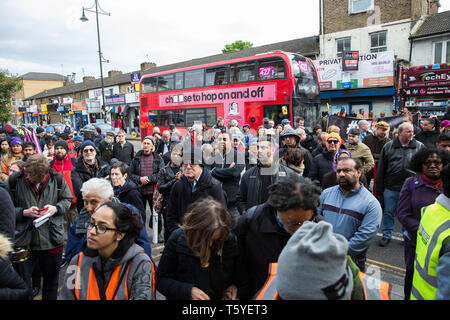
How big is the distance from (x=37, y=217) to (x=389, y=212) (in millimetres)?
5071

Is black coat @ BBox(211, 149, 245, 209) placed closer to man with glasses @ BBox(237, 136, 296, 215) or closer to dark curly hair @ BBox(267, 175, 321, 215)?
man with glasses @ BBox(237, 136, 296, 215)

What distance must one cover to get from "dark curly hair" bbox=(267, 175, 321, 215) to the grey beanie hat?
2.28 ft

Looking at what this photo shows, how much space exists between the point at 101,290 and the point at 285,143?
12.7 ft

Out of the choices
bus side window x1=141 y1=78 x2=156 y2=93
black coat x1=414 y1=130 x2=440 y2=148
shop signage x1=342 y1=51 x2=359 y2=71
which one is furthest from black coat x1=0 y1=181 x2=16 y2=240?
shop signage x1=342 y1=51 x2=359 y2=71

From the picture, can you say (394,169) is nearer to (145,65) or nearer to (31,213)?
(31,213)

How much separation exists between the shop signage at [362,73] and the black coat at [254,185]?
17.2m

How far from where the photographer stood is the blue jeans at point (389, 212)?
4910 millimetres

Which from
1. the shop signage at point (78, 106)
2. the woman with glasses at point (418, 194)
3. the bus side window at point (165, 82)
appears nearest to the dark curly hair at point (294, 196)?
the woman with glasses at point (418, 194)

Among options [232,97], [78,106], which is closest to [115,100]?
[78,106]

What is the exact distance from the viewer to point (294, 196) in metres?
1.93

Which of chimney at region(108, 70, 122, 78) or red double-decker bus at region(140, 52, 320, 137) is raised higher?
chimney at region(108, 70, 122, 78)

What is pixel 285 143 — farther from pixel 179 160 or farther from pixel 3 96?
pixel 3 96

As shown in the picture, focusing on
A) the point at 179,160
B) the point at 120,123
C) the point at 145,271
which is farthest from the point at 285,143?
the point at 120,123

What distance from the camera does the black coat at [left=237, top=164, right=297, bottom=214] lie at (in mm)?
3498
